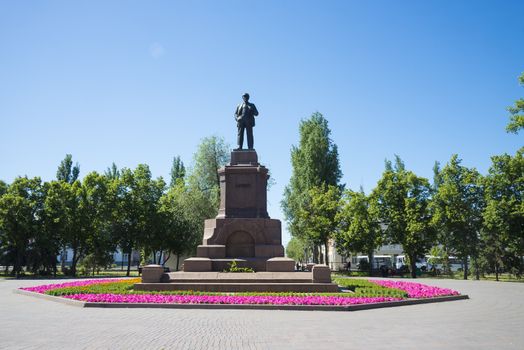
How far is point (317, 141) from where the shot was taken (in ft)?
168

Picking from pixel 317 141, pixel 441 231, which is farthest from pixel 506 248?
pixel 317 141

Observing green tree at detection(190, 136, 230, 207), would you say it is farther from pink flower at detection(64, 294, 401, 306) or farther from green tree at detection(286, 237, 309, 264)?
pink flower at detection(64, 294, 401, 306)

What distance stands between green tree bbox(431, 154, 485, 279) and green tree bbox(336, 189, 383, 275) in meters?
6.91

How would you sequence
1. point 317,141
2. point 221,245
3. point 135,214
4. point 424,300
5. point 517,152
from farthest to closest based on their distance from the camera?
1. point 317,141
2. point 135,214
3. point 517,152
4. point 221,245
5. point 424,300

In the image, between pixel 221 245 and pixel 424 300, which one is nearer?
pixel 424 300

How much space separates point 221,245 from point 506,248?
32.9m

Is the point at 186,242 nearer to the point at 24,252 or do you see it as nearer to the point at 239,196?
the point at 24,252

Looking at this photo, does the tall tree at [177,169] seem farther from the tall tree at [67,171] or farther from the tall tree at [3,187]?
the tall tree at [3,187]

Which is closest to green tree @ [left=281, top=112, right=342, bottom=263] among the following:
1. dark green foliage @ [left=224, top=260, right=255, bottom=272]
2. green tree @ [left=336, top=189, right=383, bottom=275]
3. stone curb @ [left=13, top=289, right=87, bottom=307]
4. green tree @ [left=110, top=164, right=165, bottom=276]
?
green tree @ [left=336, top=189, right=383, bottom=275]

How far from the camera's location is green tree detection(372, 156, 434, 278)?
41.5 meters

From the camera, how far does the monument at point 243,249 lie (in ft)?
57.9

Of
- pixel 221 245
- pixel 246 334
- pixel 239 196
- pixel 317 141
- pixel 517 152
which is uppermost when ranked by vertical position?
pixel 317 141

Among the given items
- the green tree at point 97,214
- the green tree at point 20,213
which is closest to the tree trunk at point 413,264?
the green tree at point 97,214

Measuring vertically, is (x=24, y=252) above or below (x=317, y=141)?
below
